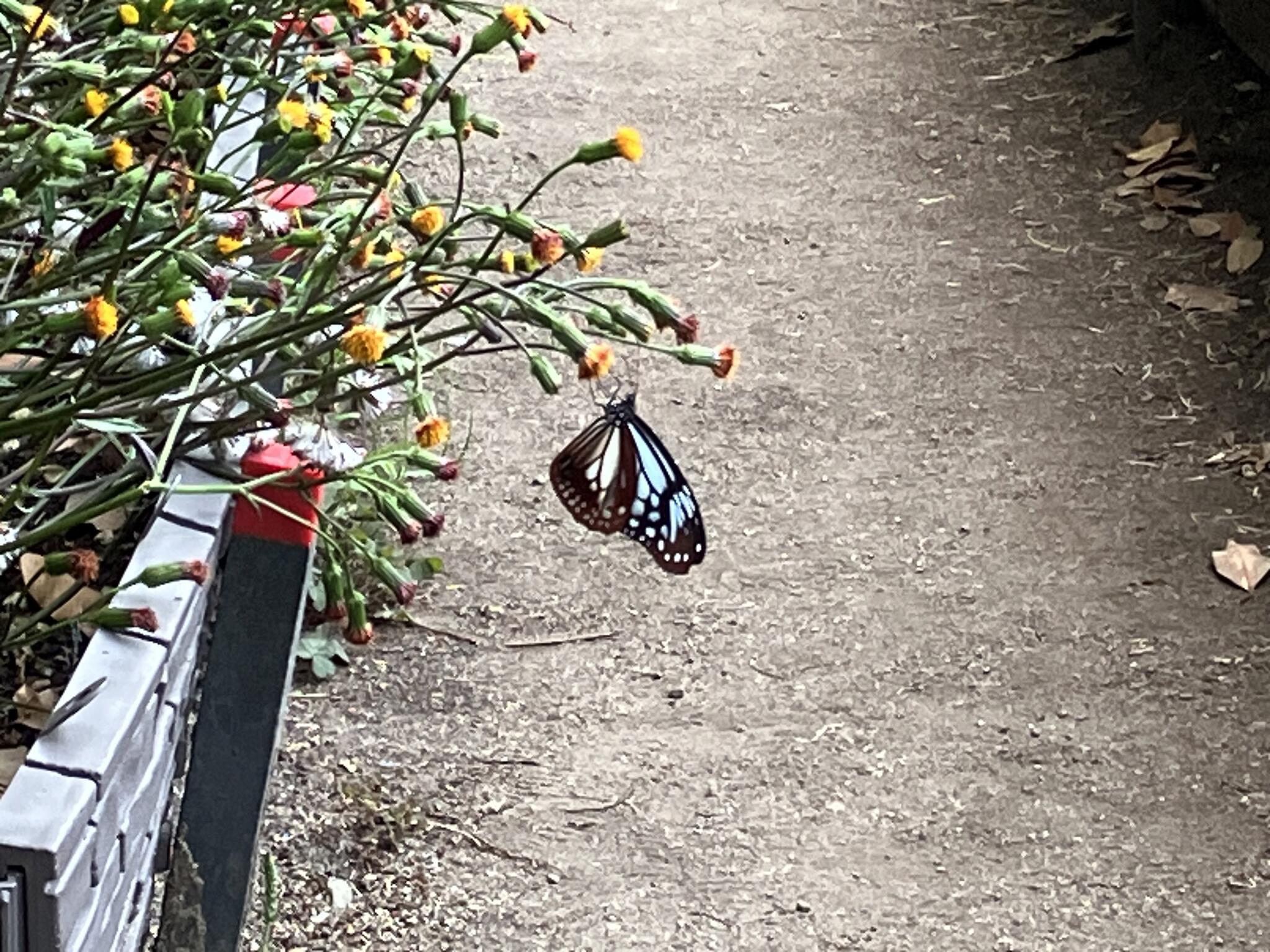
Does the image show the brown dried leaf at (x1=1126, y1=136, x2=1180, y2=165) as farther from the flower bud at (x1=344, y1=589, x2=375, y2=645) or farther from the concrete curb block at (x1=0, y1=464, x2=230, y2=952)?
the concrete curb block at (x1=0, y1=464, x2=230, y2=952)

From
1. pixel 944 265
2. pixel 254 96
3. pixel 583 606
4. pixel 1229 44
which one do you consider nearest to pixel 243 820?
pixel 254 96

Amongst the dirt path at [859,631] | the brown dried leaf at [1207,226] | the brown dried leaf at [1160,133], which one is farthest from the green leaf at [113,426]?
the brown dried leaf at [1160,133]

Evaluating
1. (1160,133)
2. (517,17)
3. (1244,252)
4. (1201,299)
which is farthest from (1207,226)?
(517,17)

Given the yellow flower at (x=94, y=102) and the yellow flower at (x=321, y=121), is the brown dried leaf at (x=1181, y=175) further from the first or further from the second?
the yellow flower at (x=94, y=102)

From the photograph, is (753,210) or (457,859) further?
(753,210)

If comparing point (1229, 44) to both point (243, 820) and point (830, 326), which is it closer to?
point (830, 326)

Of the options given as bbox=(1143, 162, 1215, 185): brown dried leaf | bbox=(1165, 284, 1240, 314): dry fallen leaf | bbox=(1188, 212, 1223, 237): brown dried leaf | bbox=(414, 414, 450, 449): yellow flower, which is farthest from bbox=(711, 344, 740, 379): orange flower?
bbox=(1143, 162, 1215, 185): brown dried leaf
